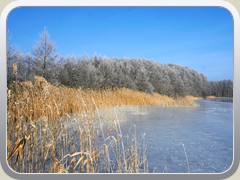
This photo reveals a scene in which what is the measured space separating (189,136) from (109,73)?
82 centimetres

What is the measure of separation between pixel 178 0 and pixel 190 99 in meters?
0.83

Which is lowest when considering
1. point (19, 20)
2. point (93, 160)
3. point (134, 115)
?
point (93, 160)

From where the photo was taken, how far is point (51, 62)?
3.58 meters

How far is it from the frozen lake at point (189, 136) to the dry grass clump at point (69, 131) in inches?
3.2

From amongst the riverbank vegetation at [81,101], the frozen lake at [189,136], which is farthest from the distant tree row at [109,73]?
the frozen lake at [189,136]

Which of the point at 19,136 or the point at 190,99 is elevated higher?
Answer: the point at 190,99

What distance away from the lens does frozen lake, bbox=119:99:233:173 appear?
342 cm

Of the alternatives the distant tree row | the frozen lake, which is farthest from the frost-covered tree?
the frozen lake

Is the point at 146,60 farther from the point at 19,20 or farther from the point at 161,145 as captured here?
the point at 19,20

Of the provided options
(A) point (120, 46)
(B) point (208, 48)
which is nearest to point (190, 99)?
(B) point (208, 48)

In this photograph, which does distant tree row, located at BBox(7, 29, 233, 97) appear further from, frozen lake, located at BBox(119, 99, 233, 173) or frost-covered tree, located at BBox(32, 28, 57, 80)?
frozen lake, located at BBox(119, 99, 233, 173)

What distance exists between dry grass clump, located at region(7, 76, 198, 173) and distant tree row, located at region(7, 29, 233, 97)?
2.3 inches

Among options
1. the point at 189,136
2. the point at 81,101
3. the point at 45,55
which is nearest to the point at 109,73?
the point at 81,101

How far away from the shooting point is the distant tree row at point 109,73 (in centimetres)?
351
